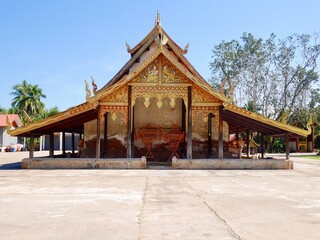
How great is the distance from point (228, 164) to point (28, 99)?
154 ft

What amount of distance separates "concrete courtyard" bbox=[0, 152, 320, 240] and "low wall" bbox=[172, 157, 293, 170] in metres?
5.43

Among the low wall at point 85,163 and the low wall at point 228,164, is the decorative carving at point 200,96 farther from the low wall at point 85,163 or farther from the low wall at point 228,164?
the low wall at point 85,163

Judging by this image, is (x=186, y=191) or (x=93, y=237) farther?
(x=186, y=191)

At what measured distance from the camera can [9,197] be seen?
5.92 metres

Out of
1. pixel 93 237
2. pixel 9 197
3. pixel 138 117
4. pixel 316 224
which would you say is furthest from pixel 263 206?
pixel 138 117

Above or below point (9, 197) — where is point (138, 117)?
above

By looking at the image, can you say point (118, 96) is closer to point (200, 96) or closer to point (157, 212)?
point (200, 96)

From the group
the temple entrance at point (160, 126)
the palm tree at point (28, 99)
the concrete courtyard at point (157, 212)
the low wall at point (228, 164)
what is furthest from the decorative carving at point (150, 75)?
the palm tree at point (28, 99)

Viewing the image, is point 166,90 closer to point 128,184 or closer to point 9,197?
point 128,184

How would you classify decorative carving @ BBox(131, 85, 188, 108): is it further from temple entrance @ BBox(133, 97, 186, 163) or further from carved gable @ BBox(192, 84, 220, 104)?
temple entrance @ BBox(133, 97, 186, 163)

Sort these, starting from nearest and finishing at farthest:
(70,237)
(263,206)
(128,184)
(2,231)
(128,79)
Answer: (70,237)
(2,231)
(263,206)
(128,184)
(128,79)

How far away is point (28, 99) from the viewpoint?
5266 cm

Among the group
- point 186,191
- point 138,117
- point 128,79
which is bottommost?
point 186,191

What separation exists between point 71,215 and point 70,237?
1.06 m
